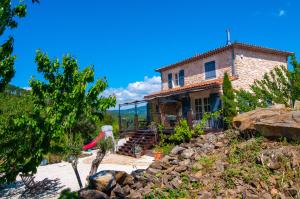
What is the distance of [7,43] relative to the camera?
4.07 meters

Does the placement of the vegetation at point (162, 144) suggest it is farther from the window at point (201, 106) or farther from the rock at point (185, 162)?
the rock at point (185, 162)

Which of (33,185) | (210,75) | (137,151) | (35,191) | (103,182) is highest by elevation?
(210,75)

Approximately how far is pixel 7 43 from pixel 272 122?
9380 mm

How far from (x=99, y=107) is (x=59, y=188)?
277 inches

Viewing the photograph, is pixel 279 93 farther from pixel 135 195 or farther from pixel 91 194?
pixel 91 194

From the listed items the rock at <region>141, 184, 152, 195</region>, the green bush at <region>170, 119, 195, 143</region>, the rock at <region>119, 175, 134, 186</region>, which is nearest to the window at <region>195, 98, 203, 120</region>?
the green bush at <region>170, 119, 195, 143</region>

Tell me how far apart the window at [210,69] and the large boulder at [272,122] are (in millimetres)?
10085

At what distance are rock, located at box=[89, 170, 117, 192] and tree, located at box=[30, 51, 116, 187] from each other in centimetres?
268

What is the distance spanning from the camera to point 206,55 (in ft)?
72.7

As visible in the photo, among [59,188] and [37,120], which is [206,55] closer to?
[59,188]

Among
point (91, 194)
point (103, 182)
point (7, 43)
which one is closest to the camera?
point (7, 43)

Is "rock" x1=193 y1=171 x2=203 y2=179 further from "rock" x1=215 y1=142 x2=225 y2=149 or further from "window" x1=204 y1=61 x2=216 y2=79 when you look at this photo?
"window" x1=204 y1=61 x2=216 y2=79

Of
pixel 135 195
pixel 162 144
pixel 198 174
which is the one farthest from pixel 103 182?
pixel 162 144

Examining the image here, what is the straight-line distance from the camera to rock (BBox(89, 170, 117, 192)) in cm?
831
